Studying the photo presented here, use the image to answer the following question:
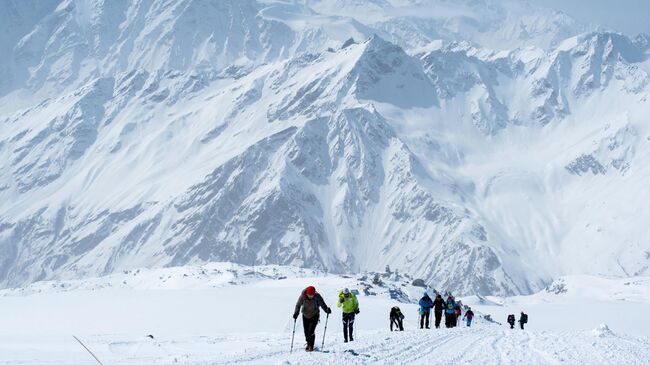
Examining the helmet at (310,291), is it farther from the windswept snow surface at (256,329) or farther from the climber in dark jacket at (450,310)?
the climber in dark jacket at (450,310)

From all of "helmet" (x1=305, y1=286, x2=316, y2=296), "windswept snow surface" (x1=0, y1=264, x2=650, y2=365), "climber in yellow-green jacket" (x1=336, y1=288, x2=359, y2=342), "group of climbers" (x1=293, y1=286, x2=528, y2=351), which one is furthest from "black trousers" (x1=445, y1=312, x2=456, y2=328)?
"helmet" (x1=305, y1=286, x2=316, y2=296)

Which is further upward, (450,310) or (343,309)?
(450,310)

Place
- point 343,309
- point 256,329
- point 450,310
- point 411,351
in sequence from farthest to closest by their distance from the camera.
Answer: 1. point 256,329
2. point 450,310
3. point 343,309
4. point 411,351

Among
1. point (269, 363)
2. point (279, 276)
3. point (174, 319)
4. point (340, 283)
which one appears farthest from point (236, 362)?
point (279, 276)

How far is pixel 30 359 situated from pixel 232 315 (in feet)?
218

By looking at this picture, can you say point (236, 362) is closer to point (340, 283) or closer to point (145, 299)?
point (145, 299)

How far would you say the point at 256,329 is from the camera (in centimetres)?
8725

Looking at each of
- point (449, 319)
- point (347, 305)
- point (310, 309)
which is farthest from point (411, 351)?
point (449, 319)

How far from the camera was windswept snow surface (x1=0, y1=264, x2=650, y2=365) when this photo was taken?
28531 mm

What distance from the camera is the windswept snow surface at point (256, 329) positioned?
93.6 feet

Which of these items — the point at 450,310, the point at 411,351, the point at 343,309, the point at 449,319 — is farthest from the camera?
the point at 449,319

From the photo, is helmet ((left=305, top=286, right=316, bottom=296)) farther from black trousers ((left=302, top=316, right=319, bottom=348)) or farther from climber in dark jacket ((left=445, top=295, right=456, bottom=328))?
climber in dark jacket ((left=445, top=295, right=456, bottom=328))

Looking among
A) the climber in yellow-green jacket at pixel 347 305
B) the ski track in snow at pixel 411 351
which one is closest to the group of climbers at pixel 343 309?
the climber in yellow-green jacket at pixel 347 305

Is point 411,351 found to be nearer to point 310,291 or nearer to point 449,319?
point 310,291
